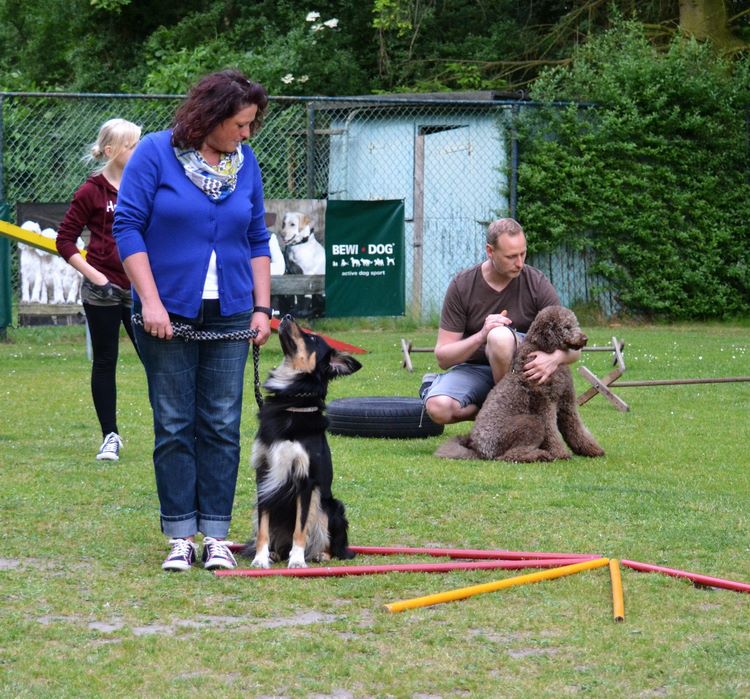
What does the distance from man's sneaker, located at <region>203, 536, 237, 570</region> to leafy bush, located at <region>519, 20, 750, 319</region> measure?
38.1 ft

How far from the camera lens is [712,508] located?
237 inches

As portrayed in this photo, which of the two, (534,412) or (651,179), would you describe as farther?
(651,179)

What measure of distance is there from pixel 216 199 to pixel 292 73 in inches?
671

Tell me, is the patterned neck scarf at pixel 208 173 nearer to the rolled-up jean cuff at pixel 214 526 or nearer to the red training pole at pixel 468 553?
the rolled-up jean cuff at pixel 214 526

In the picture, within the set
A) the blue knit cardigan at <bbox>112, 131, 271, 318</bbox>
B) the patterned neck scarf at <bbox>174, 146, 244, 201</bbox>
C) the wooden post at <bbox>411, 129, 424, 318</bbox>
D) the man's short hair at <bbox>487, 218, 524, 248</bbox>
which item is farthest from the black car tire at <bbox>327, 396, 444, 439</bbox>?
the wooden post at <bbox>411, 129, 424, 318</bbox>

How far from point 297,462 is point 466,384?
115 inches

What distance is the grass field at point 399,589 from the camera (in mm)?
3570

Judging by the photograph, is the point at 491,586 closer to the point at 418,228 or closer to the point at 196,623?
the point at 196,623

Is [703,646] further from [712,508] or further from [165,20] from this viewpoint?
[165,20]

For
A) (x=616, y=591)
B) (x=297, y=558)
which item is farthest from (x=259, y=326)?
(x=616, y=591)

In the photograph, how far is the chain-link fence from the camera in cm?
1490

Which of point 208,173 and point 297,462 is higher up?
point 208,173

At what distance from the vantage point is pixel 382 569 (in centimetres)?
478

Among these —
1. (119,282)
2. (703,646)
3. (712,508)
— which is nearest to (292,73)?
(119,282)
